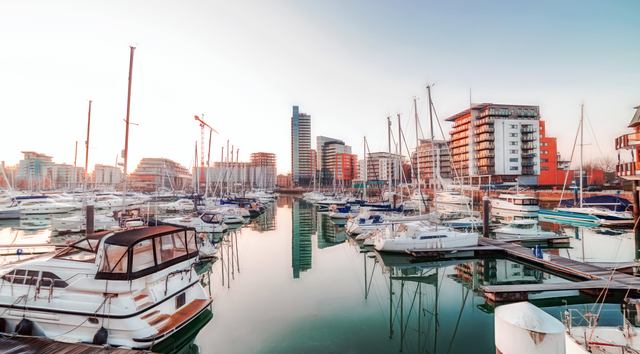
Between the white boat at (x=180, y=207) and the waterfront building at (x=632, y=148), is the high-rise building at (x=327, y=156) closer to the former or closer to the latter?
the white boat at (x=180, y=207)

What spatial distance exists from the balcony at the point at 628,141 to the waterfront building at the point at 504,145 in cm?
4680

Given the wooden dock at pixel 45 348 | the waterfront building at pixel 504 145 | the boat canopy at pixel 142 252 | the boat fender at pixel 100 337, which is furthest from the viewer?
the waterfront building at pixel 504 145

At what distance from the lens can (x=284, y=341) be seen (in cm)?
1027

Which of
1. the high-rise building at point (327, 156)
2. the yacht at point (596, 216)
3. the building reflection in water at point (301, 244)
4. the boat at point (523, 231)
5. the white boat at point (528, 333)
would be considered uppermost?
the high-rise building at point (327, 156)

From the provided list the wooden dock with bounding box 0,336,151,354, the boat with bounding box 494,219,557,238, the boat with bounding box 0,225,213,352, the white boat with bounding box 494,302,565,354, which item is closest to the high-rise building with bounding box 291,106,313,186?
the boat with bounding box 494,219,557,238

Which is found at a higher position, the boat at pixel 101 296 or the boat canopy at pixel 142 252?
the boat canopy at pixel 142 252

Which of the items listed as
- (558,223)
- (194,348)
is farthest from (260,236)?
(558,223)

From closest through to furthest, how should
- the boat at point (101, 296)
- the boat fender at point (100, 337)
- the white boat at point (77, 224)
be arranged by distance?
the boat fender at point (100, 337) < the boat at point (101, 296) < the white boat at point (77, 224)

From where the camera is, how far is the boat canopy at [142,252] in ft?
30.1

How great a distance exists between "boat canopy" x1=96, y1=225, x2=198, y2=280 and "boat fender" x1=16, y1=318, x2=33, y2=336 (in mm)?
2225

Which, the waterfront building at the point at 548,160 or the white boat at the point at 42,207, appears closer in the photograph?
the white boat at the point at 42,207

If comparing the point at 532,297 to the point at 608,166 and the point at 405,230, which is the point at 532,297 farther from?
the point at 608,166

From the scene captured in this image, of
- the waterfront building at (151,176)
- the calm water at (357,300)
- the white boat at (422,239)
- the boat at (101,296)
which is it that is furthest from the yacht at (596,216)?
the waterfront building at (151,176)

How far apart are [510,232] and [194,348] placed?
26776 mm
